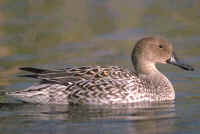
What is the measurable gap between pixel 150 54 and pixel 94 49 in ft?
13.2

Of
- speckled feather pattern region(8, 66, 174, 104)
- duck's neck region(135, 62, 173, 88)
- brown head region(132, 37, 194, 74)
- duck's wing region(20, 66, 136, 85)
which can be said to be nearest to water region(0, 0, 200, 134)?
speckled feather pattern region(8, 66, 174, 104)

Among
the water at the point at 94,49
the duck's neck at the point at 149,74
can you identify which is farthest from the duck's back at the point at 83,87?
the duck's neck at the point at 149,74

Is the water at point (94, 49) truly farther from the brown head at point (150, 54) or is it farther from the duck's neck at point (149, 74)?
the brown head at point (150, 54)

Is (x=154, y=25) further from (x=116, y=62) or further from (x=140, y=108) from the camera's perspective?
(x=140, y=108)

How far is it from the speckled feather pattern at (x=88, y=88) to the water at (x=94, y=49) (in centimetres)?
Result: 22

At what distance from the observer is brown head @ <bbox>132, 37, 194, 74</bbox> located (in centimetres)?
1265

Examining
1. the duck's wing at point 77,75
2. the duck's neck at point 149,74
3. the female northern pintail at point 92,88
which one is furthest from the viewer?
the duck's neck at point 149,74

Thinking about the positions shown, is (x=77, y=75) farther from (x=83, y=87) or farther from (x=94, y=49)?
(x=94, y=49)

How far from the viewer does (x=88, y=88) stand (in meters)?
12.0

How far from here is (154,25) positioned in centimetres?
1892

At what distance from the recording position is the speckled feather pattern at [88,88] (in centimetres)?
1197

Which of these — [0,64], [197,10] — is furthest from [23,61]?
[197,10]

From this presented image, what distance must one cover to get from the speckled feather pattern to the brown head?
488 mm

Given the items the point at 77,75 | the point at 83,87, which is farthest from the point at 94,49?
the point at 83,87
